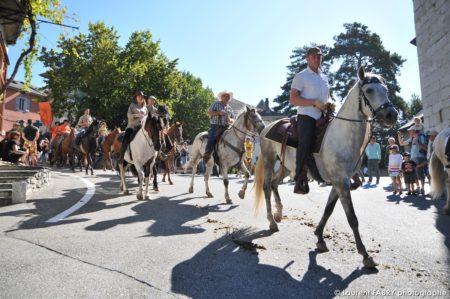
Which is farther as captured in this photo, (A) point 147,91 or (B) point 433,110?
(A) point 147,91

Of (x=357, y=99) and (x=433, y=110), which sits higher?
(x=433, y=110)

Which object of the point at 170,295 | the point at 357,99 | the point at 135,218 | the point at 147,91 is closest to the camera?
the point at 170,295

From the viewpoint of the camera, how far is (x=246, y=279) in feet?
11.1

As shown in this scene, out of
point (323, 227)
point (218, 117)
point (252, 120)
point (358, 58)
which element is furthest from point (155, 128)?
point (358, 58)

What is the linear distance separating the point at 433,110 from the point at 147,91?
93.6 feet

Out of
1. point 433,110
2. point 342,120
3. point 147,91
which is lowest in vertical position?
point 342,120

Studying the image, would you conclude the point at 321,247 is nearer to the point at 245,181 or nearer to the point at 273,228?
the point at 273,228

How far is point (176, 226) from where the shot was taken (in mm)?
5730

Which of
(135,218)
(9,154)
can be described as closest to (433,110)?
(135,218)

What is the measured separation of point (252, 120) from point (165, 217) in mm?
3907

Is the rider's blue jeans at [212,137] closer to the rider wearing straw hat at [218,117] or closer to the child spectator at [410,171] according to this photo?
the rider wearing straw hat at [218,117]

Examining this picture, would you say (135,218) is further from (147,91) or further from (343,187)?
(147,91)

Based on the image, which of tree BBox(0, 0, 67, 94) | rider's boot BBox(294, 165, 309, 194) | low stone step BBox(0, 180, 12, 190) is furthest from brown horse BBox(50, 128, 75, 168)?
rider's boot BBox(294, 165, 309, 194)

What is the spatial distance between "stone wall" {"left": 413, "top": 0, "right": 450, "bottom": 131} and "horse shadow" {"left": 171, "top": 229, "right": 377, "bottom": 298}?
14.2 metres
